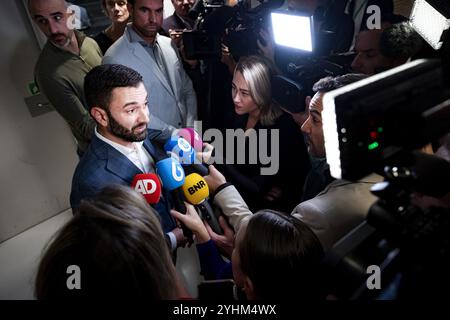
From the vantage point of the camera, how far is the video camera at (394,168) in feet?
1.92

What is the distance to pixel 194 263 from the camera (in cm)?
172

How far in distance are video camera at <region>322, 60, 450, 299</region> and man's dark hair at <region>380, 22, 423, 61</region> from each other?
4.26 feet

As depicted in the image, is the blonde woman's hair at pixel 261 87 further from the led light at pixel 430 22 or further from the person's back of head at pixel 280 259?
the person's back of head at pixel 280 259

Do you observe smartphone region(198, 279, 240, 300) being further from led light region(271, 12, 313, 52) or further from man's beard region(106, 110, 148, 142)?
led light region(271, 12, 313, 52)

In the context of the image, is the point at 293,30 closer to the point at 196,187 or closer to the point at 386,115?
the point at 196,187

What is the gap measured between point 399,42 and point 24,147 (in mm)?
2534

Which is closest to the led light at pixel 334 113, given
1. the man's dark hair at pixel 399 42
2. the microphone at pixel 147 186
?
the microphone at pixel 147 186

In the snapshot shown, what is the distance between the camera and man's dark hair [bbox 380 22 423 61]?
5.83ft

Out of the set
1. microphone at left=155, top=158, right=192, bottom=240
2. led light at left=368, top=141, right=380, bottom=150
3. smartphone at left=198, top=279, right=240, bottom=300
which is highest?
led light at left=368, top=141, right=380, bottom=150

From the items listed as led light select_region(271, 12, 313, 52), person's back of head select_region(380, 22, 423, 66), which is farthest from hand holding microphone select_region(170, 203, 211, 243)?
person's back of head select_region(380, 22, 423, 66)

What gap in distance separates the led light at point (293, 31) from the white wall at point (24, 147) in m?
1.64

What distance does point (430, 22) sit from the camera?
1459 mm

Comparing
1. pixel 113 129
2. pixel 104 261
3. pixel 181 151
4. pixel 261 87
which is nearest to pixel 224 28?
pixel 261 87
